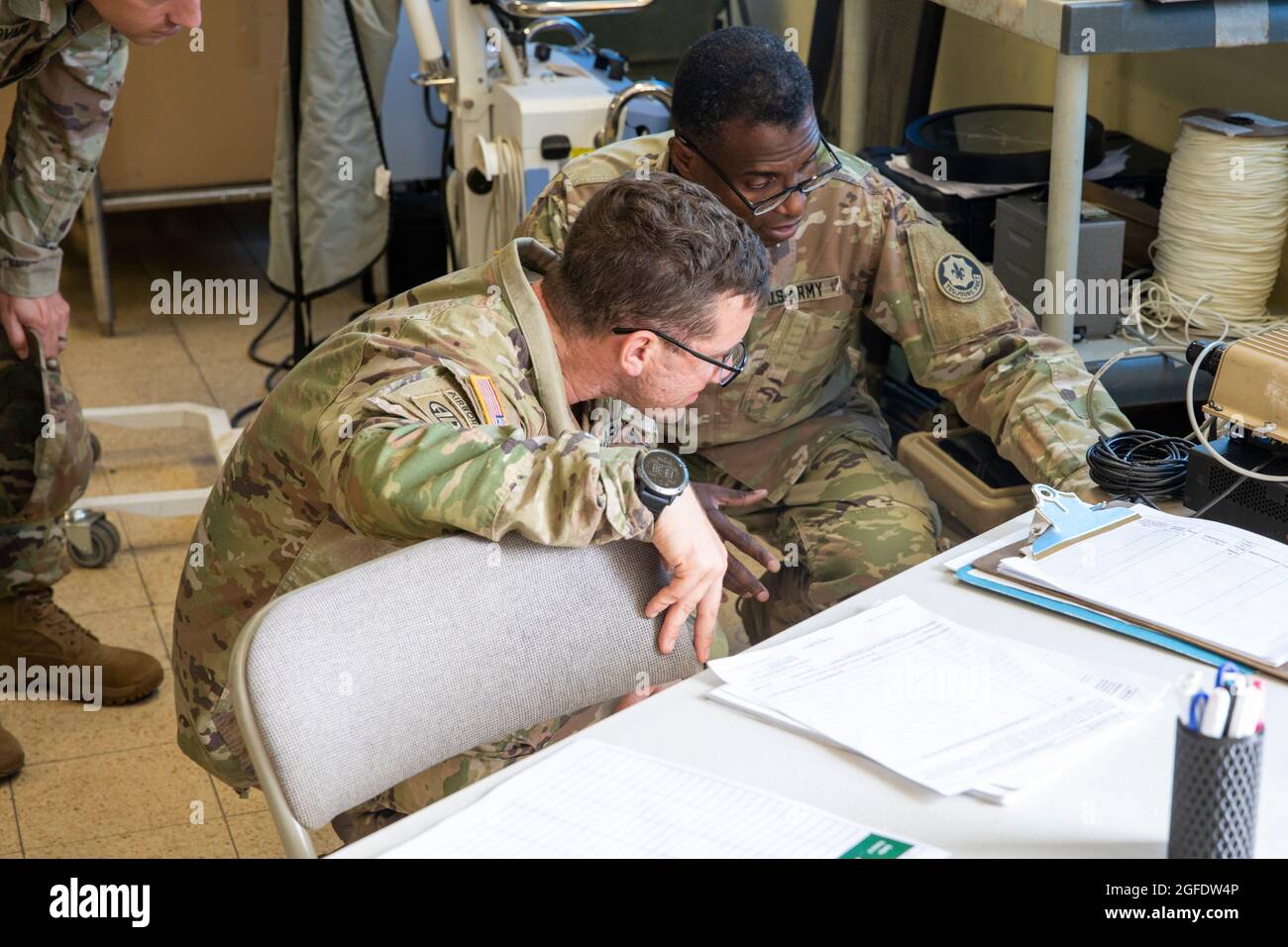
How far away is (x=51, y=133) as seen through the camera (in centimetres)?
233

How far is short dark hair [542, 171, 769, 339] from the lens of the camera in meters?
1.50

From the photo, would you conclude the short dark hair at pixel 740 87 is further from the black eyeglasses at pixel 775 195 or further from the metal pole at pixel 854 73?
the metal pole at pixel 854 73

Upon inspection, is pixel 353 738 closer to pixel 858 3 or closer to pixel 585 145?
pixel 585 145

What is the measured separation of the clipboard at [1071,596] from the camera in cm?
124

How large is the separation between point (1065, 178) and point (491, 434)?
1.13 metres

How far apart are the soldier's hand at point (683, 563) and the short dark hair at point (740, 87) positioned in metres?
0.81

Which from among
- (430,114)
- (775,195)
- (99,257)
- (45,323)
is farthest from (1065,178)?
(99,257)

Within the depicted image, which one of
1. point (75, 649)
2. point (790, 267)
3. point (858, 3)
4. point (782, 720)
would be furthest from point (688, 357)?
point (858, 3)

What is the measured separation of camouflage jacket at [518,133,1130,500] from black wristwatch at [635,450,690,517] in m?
0.63

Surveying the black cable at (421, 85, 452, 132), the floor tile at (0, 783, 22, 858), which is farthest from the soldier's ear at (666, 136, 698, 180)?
the black cable at (421, 85, 452, 132)

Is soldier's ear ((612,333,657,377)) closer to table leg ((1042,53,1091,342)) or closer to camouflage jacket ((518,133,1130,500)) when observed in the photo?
camouflage jacket ((518,133,1130,500))

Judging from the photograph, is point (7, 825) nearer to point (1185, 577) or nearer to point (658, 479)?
point (658, 479)

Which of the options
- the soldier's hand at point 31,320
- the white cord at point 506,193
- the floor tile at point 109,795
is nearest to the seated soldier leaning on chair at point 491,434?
the floor tile at point 109,795

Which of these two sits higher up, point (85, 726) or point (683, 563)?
point (683, 563)
